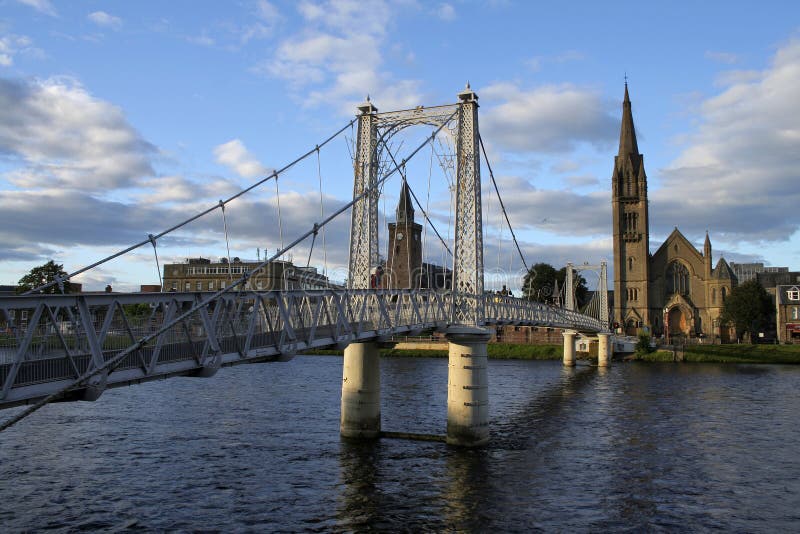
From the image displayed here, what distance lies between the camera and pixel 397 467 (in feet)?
104

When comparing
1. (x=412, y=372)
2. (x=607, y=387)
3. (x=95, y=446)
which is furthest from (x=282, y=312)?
(x=412, y=372)

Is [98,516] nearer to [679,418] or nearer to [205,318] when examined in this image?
[205,318]

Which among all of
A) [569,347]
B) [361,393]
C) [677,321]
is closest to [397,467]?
[361,393]

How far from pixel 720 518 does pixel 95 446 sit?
28.0 metres

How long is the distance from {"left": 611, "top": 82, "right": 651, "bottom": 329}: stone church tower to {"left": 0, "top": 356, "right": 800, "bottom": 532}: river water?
76207mm

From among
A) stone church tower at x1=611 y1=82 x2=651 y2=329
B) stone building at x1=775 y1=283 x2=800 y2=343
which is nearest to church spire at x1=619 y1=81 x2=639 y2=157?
stone church tower at x1=611 y1=82 x2=651 y2=329

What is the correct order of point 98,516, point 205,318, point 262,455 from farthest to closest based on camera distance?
point 262,455, point 98,516, point 205,318

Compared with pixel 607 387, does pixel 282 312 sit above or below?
above

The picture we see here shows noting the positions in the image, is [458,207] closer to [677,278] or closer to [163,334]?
[163,334]

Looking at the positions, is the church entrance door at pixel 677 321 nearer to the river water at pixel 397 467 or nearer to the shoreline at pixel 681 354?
the shoreline at pixel 681 354

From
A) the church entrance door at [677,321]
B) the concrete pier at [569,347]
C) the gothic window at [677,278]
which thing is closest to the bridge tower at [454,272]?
the concrete pier at [569,347]

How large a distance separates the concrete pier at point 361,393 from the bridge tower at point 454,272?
0.17 ft

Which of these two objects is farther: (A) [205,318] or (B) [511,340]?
(B) [511,340]

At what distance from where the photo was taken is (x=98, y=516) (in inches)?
942
